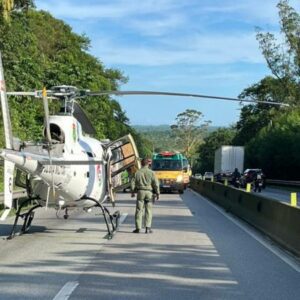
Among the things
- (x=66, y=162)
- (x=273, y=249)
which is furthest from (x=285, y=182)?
(x=66, y=162)

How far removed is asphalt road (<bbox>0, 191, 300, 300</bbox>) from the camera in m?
8.07

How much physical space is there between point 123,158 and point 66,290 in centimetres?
754

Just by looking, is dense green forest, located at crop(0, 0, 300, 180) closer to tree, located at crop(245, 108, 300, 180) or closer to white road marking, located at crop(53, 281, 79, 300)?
tree, located at crop(245, 108, 300, 180)

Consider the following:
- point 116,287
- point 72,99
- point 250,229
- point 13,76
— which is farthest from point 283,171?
point 116,287

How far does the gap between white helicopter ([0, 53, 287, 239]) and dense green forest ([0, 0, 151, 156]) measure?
39.7ft

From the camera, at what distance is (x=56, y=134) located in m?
13.1

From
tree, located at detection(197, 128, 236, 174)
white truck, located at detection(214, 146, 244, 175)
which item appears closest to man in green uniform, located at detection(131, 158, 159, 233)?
white truck, located at detection(214, 146, 244, 175)

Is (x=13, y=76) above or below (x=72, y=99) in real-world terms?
above

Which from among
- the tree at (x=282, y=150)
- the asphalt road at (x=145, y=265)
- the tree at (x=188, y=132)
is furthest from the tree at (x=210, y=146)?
the asphalt road at (x=145, y=265)

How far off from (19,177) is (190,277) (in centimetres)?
671

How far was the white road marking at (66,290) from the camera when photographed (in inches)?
302

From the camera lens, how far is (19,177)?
14.5 meters

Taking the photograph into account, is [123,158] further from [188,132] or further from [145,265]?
[188,132]

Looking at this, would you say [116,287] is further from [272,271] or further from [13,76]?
[13,76]
